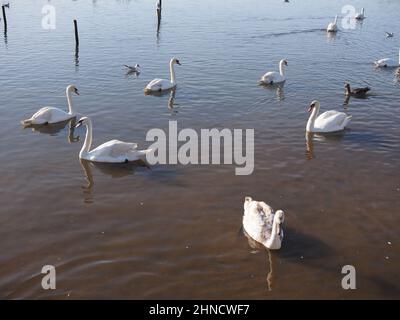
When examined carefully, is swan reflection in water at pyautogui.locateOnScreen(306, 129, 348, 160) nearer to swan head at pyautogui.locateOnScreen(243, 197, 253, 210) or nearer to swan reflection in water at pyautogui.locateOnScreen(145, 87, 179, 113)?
swan head at pyautogui.locateOnScreen(243, 197, 253, 210)

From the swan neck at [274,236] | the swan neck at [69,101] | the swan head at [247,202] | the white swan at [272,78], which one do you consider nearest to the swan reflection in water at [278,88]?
the white swan at [272,78]

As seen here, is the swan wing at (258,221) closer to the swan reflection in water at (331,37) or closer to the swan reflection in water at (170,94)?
the swan reflection in water at (170,94)

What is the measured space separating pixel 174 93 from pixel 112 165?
845cm

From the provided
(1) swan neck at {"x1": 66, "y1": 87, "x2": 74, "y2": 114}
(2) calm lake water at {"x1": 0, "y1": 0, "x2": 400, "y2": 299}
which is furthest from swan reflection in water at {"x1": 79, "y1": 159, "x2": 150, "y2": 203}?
(1) swan neck at {"x1": 66, "y1": 87, "x2": 74, "y2": 114}

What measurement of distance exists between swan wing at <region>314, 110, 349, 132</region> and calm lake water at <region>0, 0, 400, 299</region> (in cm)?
47

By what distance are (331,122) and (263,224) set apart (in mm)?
7708

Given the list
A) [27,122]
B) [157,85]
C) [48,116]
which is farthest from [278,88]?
[27,122]

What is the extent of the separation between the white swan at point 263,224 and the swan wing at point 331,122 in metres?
6.71

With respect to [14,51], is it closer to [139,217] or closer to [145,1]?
[139,217]

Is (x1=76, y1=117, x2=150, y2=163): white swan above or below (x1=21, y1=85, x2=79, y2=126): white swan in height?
below

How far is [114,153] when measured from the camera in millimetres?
14141

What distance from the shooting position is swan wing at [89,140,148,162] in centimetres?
1405

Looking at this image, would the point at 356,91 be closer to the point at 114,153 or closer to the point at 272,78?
the point at 272,78

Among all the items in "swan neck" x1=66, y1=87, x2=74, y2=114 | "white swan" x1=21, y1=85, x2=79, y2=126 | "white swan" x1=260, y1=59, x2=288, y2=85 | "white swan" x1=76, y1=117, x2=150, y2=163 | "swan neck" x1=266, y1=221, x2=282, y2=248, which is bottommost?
"swan neck" x1=266, y1=221, x2=282, y2=248
